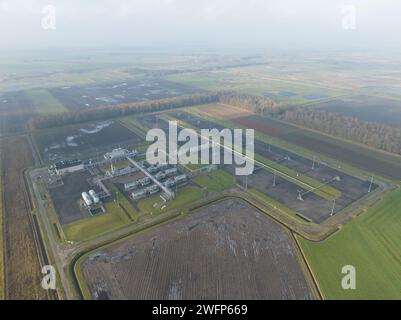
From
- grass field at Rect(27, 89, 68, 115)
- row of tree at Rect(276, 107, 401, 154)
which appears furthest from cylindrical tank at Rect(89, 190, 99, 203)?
grass field at Rect(27, 89, 68, 115)

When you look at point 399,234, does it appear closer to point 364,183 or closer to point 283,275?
point 364,183

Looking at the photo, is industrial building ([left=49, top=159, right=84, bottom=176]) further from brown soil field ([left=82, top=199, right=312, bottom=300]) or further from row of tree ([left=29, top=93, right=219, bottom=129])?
row of tree ([left=29, top=93, right=219, bottom=129])

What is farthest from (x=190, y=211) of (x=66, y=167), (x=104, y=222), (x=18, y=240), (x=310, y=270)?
(x=66, y=167)

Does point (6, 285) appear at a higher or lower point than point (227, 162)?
lower

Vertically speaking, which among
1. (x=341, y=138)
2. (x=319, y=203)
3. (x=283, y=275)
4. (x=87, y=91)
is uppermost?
(x=87, y=91)

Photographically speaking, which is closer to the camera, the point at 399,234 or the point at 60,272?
the point at 60,272
